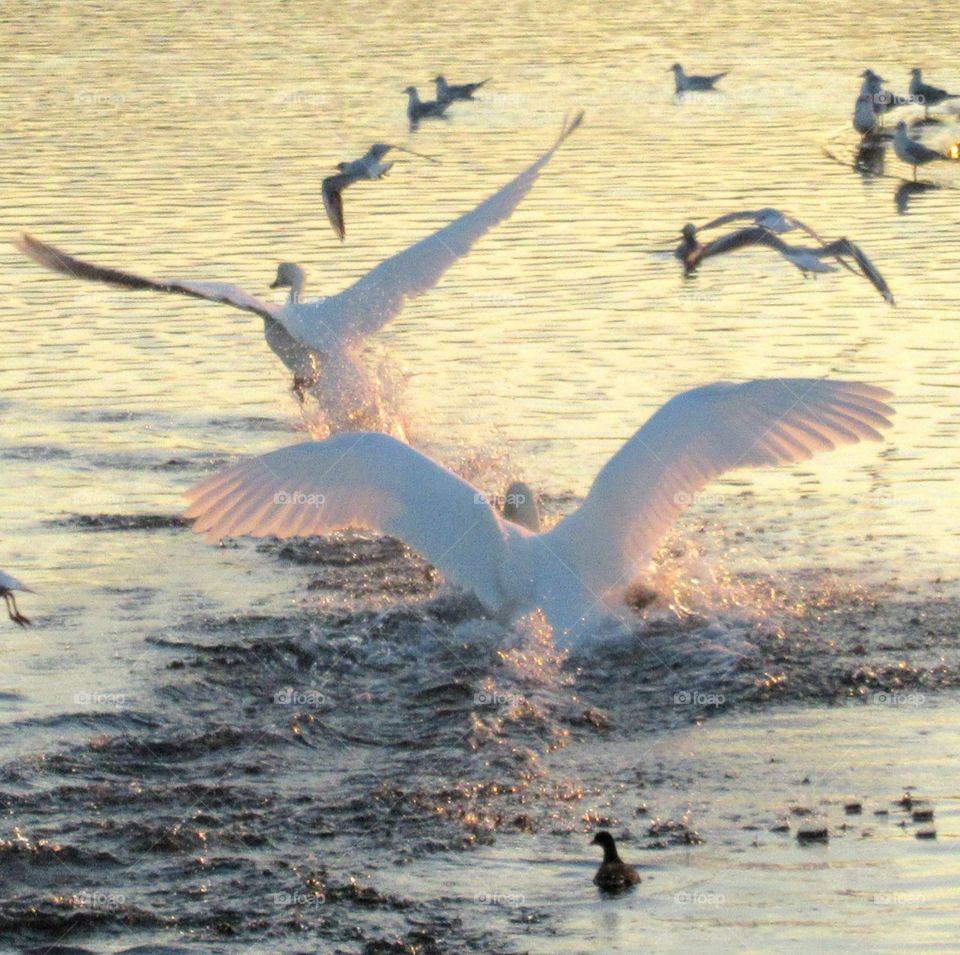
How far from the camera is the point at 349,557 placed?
11391 mm

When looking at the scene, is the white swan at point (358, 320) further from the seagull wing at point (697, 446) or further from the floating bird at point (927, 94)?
the floating bird at point (927, 94)

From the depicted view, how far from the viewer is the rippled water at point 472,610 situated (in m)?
7.27

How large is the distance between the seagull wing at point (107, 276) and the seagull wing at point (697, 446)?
9.69 ft

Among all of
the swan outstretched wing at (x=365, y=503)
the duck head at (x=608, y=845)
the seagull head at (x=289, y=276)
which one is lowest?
the duck head at (x=608, y=845)

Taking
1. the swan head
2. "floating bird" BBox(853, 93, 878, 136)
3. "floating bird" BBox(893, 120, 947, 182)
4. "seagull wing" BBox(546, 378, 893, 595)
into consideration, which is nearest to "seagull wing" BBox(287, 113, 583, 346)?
the swan head

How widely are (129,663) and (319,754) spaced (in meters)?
1.40

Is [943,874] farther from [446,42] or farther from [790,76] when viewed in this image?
[446,42]

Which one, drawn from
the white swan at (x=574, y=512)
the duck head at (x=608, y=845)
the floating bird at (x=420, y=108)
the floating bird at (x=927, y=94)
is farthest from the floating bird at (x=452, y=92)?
the duck head at (x=608, y=845)

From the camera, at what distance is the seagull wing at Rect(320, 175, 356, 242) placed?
1587 cm

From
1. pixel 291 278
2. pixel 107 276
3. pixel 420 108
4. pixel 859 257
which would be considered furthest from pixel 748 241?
pixel 420 108

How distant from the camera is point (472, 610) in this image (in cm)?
1005

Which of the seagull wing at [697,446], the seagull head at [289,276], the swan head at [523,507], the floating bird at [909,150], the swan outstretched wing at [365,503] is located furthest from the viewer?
the floating bird at [909,150]

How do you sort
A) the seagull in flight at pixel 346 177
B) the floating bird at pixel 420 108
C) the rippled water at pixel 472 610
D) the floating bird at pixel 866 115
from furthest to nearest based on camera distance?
the floating bird at pixel 420 108 → the floating bird at pixel 866 115 → the seagull in flight at pixel 346 177 → the rippled water at pixel 472 610

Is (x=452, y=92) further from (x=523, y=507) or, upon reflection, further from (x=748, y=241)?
(x=523, y=507)
